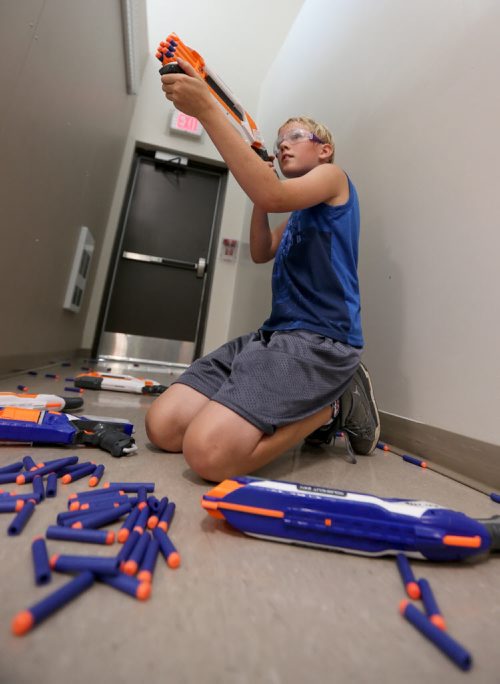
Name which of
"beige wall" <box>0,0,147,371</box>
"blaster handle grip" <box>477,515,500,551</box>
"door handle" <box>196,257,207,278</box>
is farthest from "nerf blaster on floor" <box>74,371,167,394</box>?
"door handle" <box>196,257,207,278</box>

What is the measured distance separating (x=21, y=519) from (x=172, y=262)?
9.61ft

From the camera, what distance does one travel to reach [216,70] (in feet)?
10.6

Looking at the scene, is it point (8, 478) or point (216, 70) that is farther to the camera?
point (216, 70)

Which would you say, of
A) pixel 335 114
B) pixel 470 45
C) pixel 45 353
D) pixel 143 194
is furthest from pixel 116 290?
pixel 470 45

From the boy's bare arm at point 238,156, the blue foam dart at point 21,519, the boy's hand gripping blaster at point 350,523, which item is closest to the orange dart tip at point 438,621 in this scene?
the boy's hand gripping blaster at point 350,523

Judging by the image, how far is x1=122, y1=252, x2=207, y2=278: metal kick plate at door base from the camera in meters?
3.16

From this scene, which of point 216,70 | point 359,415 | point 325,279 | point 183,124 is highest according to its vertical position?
point 216,70

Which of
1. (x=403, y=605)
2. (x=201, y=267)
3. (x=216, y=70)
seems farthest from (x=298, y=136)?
(x=216, y=70)

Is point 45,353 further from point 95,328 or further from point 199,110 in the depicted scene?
point 199,110

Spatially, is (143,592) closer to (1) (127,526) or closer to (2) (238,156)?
(1) (127,526)

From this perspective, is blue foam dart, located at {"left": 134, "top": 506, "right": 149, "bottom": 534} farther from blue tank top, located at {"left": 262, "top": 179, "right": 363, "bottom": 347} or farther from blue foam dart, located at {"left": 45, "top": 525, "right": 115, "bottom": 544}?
blue tank top, located at {"left": 262, "top": 179, "right": 363, "bottom": 347}

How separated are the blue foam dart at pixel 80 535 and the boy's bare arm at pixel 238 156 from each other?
2.25ft

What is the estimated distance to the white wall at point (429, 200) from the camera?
96 centimetres

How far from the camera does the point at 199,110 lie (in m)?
0.83
